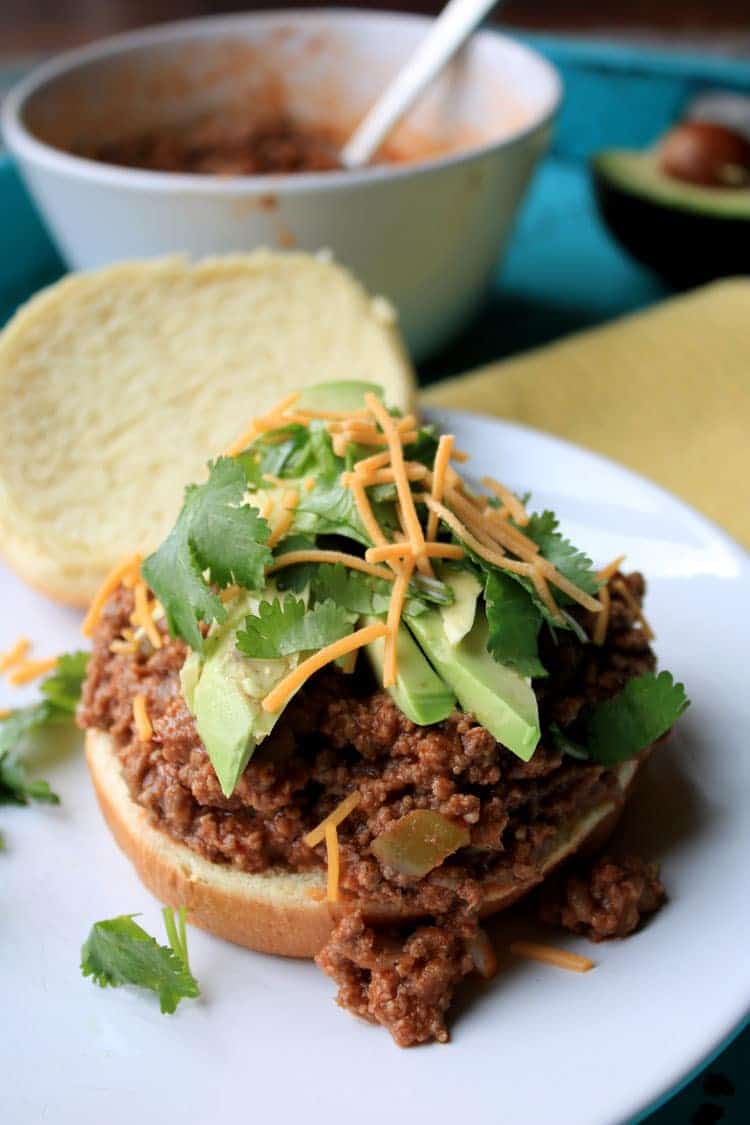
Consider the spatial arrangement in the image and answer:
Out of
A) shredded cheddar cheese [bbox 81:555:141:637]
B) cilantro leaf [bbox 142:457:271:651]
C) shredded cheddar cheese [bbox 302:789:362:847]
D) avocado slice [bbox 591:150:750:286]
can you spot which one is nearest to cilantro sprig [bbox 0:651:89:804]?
shredded cheddar cheese [bbox 81:555:141:637]

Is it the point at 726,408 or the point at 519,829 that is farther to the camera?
the point at 726,408

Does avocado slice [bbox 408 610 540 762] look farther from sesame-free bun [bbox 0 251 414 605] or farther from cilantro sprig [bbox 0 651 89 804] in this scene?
sesame-free bun [bbox 0 251 414 605]

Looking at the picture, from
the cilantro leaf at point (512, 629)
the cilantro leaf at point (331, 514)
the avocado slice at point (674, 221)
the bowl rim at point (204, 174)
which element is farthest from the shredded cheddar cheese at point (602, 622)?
the avocado slice at point (674, 221)

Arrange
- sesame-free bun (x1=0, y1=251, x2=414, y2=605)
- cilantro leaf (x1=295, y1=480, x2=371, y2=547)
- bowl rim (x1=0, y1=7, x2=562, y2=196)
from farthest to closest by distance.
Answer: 1. bowl rim (x1=0, y1=7, x2=562, y2=196)
2. sesame-free bun (x1=0, y1=251, x2=414, y2=605)
3. cilantro leaf (x1=295, y1=480, x2=371, y2=547)

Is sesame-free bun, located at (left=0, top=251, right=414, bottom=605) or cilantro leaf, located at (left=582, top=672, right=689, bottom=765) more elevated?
cilantro leaf, located at (left=582, top=672, right=689, bottom=765)

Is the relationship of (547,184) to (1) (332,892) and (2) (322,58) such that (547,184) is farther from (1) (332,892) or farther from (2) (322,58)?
(1) (332,892)

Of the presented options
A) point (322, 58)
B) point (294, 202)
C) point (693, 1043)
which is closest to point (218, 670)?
point (693, 1043)

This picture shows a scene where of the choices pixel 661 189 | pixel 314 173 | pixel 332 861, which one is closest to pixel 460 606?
pixel 332 861

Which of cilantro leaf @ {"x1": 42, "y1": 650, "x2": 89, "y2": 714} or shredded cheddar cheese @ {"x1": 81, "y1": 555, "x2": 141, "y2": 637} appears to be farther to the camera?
cilantro leaf @ {"x1": 42, "y1": 650, "x2": 89, "y2": 714}

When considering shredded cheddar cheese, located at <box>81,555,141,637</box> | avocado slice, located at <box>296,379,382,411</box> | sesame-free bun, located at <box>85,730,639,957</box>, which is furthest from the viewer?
avocado slice, located at <box>296,379,382,411</box>
